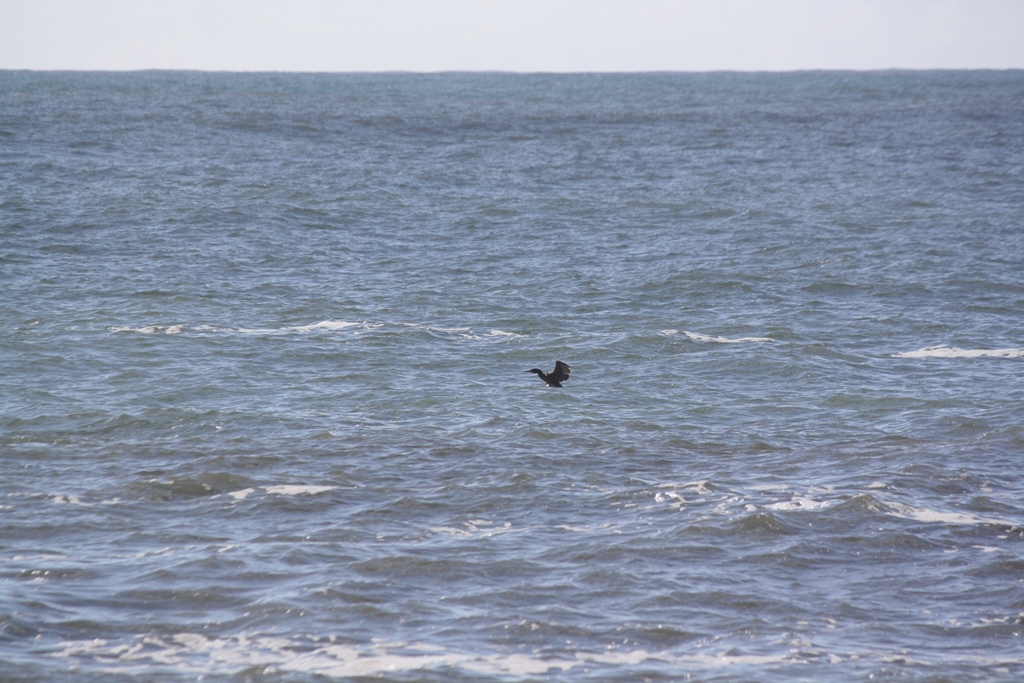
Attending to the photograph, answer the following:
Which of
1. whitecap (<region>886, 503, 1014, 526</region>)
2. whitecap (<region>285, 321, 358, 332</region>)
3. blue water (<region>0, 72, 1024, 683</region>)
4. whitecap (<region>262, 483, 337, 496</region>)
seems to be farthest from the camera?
whitecap (<region>285, 321, 358, 332</region>)

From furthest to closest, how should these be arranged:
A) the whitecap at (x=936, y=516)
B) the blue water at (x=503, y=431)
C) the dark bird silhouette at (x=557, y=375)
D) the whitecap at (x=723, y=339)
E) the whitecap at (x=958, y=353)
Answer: the whitecap at (x=723, y=339) → the whitecap at (x=958, y=353) → the dark bird silhouette at (x=557, y=375) → the whitecap at (x=936, y=516) → the blue water at (x=503, y=431)

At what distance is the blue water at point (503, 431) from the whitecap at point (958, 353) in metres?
0.17

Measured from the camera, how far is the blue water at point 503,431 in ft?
39.0

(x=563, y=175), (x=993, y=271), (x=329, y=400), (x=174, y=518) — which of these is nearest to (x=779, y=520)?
→ (x=174, y=518)

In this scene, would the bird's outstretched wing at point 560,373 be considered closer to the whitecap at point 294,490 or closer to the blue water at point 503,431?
the blue water at point 503,431

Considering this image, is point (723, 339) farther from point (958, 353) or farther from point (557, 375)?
point (557, 375)

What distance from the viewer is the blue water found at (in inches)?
468

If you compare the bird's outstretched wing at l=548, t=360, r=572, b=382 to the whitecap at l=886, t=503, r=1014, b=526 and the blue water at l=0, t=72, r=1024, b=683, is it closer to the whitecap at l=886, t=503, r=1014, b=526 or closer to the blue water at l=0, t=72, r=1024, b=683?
the blue water at l=0, t=72, r=1024, b=683

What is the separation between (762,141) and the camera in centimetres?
6850

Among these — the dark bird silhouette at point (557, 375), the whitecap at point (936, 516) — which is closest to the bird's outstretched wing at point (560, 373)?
the dark bird silhouette at point (557, 375)

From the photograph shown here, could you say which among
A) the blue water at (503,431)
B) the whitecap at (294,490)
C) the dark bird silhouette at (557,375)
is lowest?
the whitecap at (294,490)

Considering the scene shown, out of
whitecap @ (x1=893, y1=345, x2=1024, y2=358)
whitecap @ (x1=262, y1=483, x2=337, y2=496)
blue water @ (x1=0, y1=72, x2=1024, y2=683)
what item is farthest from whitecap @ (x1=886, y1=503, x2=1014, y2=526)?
whitecap @ (x1=893, y1=345, x2=1024, y2=358)

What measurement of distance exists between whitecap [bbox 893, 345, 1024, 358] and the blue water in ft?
0.55

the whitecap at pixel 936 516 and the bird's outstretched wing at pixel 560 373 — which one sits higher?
the bird's outstretched wing at pixel 560 373
